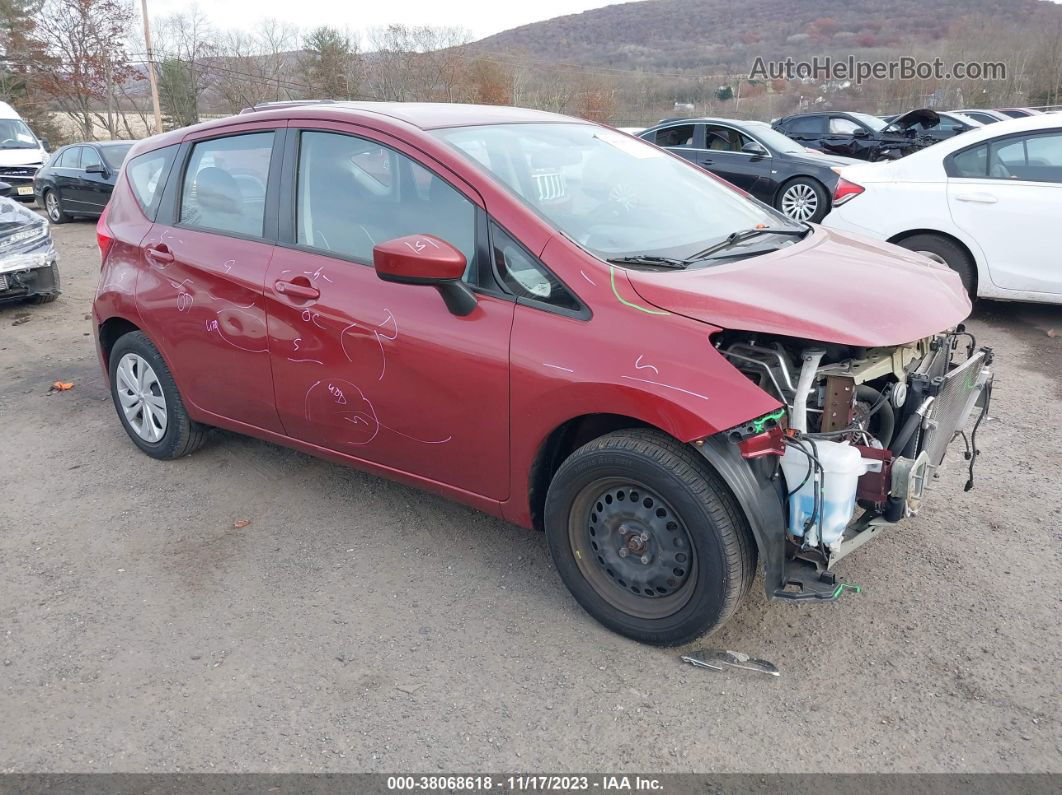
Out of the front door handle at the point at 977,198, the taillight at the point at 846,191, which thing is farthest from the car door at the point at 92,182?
the front door handle at the point at 977,198

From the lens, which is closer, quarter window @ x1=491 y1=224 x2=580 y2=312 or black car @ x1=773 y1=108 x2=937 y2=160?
quarter window @ x1=491 y1=224 x2=580 y2=312

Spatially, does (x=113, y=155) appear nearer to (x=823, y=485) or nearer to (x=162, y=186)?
(x=162, y=186)

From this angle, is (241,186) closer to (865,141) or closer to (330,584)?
(330,584)

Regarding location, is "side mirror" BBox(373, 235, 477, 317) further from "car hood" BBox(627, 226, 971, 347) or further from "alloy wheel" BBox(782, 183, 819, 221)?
"alloy wheel" BBox(782, 183, 819, 221)

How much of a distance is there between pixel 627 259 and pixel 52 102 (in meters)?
38.4

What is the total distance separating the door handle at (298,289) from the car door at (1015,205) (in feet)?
17.6

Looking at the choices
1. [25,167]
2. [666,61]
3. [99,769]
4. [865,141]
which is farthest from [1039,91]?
[666,61]

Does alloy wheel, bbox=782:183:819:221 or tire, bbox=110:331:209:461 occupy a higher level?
alloy wheel, bbox=782:183:819:221

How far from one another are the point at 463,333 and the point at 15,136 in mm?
18986

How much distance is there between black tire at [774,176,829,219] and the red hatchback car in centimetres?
747

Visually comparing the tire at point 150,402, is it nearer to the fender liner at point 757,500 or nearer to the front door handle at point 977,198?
the fender liner at point 757,500

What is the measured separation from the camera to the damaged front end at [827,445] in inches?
103

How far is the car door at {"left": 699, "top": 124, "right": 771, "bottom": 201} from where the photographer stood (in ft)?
36.9

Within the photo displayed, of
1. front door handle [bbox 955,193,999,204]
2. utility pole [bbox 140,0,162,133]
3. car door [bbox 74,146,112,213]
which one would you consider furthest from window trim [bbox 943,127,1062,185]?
utility pole [bbox 140,0,162,133]
